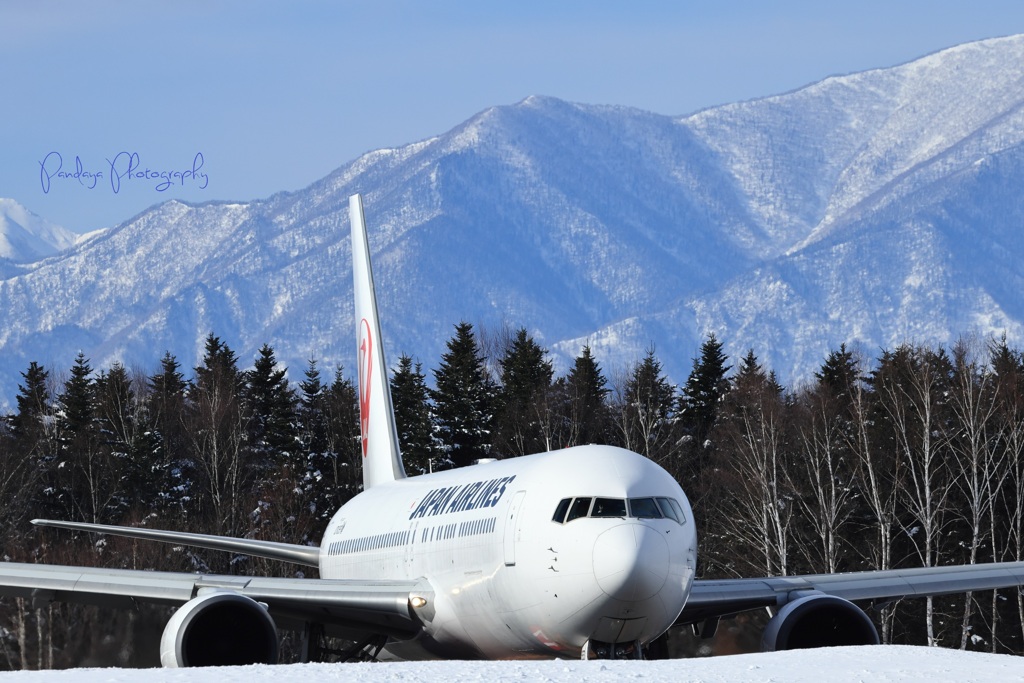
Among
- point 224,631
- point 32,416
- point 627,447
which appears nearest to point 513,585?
point 224,631

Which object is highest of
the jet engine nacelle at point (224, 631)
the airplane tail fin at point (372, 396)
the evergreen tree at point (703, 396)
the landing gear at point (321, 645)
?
the evergreen tree at point (703, 396)

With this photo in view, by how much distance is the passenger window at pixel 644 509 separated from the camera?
21.8 metres

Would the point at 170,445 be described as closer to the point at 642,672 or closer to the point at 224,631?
the point at 224,631

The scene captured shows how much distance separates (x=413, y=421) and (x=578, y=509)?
5623 centimetres

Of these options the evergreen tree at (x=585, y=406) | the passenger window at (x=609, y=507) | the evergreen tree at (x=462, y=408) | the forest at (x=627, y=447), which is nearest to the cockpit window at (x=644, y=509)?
the passenger window at (x=609, y=507)

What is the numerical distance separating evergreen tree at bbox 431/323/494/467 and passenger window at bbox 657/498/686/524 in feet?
168

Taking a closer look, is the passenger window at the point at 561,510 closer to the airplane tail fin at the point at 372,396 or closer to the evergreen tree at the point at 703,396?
the airplane tail fin at the point at 372,396

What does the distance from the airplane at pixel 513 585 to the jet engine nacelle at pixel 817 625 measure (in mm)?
27

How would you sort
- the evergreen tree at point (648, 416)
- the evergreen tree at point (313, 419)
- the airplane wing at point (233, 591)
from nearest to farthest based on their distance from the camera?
the airplane wing at point (233, 591) → the evergreen tree at point (648, 416) → the evergreen tree at point (313, 419)

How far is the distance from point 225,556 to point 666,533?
48456mm

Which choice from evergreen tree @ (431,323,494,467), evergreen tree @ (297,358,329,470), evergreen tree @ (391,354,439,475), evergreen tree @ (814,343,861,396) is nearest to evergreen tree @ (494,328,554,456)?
evergreen tree @ (431,323,494,467)

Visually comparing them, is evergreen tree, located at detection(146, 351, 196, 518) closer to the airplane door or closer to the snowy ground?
the airplane door

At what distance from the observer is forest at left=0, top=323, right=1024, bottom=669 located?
59781mm

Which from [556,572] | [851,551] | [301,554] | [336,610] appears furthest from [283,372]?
[556,572]
